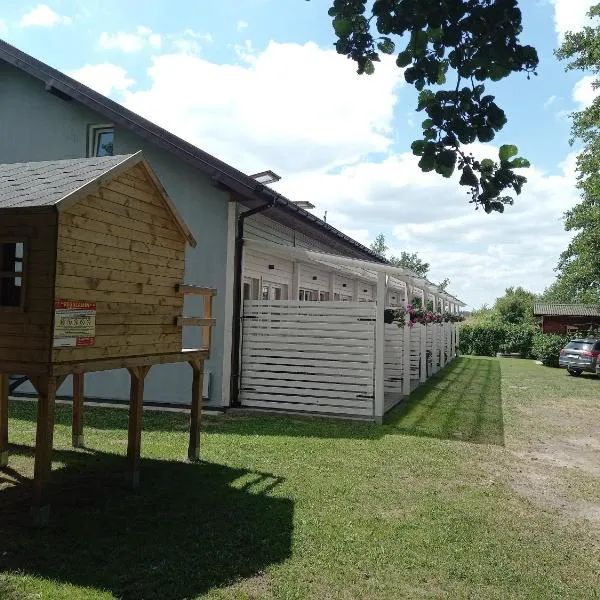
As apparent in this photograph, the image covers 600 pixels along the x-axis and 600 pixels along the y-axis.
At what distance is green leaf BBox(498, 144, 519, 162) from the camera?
2.41 metres

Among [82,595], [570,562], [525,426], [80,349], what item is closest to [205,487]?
[80,349]

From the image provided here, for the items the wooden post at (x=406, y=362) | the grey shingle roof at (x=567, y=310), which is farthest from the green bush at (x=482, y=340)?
the wooden post at (x=406, y=362)

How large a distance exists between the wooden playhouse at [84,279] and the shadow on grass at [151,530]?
391mm

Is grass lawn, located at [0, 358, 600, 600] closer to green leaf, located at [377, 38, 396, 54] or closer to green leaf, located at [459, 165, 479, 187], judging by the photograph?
green leaf, located at [459, 165, 479, 187]

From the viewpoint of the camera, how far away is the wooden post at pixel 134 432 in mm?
6145

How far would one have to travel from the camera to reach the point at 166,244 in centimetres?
683

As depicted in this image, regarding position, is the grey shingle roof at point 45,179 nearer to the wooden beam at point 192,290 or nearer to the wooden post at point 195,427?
the wooden beam at point 192,290

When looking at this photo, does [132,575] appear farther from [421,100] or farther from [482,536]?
[421,100]

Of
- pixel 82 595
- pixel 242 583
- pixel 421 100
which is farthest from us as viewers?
pixel 242 583

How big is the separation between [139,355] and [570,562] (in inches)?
179

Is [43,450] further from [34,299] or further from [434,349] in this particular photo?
[434,349]

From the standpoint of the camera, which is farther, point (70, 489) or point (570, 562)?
point (70, 489)

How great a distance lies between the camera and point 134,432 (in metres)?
6.27

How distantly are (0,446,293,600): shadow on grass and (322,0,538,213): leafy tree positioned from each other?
3.12 meters
